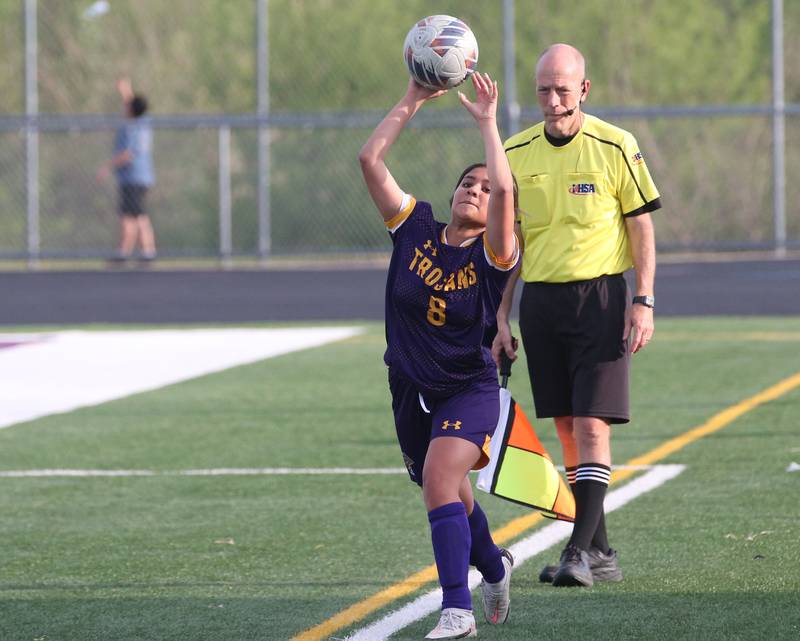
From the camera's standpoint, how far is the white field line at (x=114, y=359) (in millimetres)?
13141

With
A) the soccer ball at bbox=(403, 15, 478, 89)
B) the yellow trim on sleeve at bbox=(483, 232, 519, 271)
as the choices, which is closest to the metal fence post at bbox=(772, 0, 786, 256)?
the soccer ball at bbox=(403, 15, 478, 89)

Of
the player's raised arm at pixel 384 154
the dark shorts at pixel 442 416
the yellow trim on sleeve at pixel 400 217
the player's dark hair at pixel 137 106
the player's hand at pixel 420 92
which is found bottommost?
the dark shorts at pixel 442 416

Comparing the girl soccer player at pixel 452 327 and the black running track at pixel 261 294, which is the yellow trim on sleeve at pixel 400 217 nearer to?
the girl soccer player at pixel 452 327

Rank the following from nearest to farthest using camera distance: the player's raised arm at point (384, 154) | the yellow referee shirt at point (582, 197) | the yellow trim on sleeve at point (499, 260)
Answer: the yellow trim on sleeve at point (499, 260) < the player's raised arm at point (384, 154) < the yellow referee shirt at point (582, 197)

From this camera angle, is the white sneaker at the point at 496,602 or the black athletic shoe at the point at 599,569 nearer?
the white sneaker at the point at 496,602

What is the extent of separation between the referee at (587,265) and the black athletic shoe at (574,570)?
0.11m

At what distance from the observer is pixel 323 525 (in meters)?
8.23

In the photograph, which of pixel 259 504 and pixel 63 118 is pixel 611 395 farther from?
pixel 63 118

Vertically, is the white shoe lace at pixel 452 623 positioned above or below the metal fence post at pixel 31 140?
below

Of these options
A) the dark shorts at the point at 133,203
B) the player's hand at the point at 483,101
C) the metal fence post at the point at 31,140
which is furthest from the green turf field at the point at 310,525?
the metal fence post at the point at 31,140

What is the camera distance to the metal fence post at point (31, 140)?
2405cm

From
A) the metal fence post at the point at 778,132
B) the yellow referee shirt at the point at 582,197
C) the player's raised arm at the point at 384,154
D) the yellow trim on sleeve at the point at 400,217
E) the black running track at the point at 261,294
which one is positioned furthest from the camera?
the metal fence post at the point at 778,132

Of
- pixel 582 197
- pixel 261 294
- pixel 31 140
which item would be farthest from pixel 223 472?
pixel 31 140

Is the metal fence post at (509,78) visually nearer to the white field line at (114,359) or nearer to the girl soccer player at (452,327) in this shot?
the white field line at (114,359)
